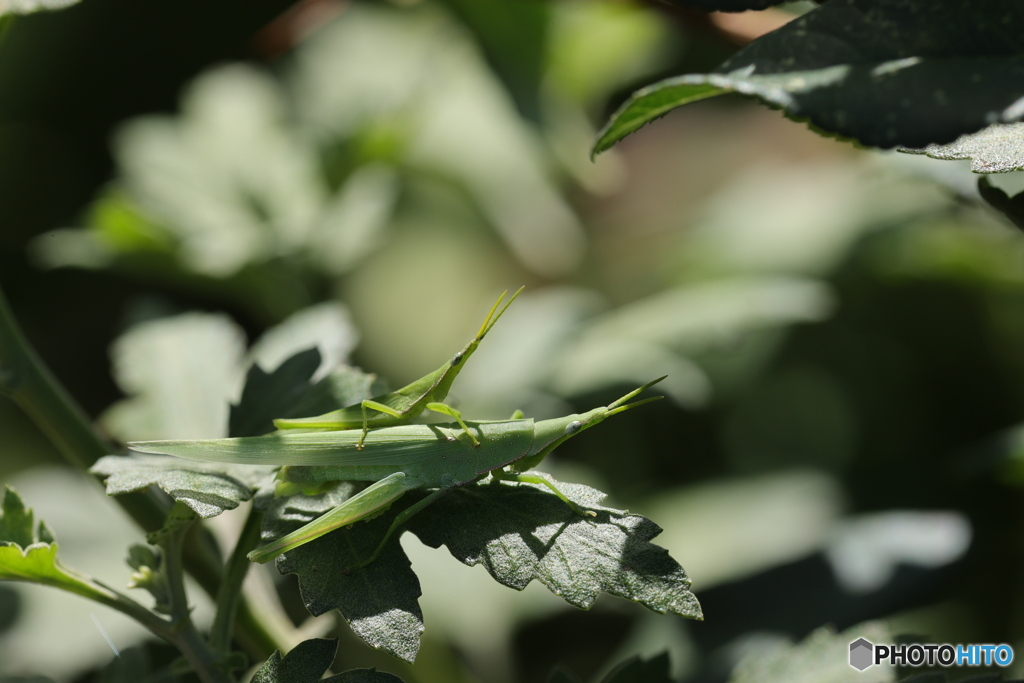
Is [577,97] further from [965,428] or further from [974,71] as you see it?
[974,71]

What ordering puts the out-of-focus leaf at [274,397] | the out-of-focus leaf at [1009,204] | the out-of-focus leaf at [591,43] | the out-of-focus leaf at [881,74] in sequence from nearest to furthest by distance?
the out-of-focus leaf at [881,74] → the out-of-focus leaf at [1009,204] → the out-of-focus leaf at [274,397] → the out-of-focus leaf at [591,43]

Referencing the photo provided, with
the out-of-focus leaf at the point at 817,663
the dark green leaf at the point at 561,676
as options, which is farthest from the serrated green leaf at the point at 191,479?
the out-of-focus leaf at the point at 817,663

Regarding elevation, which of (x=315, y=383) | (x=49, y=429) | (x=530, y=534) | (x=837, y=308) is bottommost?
(x=837, y=308)

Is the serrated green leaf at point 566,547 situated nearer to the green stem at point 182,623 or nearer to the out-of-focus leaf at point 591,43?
the green stem at point 182,623

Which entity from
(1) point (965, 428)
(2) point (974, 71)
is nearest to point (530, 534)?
(2) point (974, 71)

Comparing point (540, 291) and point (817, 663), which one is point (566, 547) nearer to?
point (817, 663)

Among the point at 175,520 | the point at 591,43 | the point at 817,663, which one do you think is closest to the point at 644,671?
the point at 817,663

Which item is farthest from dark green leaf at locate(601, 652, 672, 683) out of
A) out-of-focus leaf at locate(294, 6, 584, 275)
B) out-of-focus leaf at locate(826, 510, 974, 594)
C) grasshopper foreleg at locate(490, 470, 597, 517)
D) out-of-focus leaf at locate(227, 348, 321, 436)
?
out-of-focus leaf at locate(294, 6, 584, 275)
